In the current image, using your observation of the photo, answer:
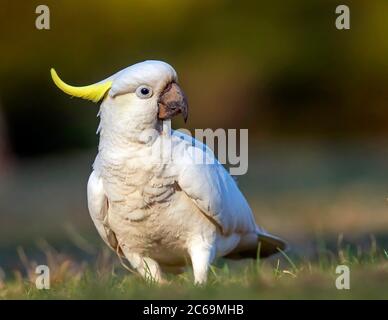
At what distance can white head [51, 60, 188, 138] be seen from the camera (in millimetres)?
4613

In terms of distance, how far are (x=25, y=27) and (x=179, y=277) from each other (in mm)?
9338

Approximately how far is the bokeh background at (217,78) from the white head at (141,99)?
25.9 feet

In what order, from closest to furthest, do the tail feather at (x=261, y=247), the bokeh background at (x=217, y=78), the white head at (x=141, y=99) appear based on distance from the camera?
1. the white head at (x=141, y=99)
2. the tail feather at (x=261, y=247)
3. the bokeh background at (x=217, y=78)

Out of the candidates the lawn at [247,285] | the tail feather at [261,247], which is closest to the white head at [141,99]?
the lawn at [247,285]

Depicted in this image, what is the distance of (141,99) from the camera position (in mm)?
4625

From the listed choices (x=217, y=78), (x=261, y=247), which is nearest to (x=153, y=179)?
(x=261, y=247)

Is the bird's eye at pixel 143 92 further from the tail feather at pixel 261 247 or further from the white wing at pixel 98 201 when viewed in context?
the tail feather at pixel 261 247

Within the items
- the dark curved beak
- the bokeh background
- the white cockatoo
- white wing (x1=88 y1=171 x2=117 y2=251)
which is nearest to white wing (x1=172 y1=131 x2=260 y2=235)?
the white cockatoo

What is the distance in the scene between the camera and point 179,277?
5.15 m

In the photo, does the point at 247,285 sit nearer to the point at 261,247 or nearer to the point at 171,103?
the point at 171,103

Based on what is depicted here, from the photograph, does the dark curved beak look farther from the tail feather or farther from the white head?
the tail feather

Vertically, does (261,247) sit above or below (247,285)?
above

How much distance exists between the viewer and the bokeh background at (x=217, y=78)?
13.6 meters

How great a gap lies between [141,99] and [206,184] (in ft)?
1.78
